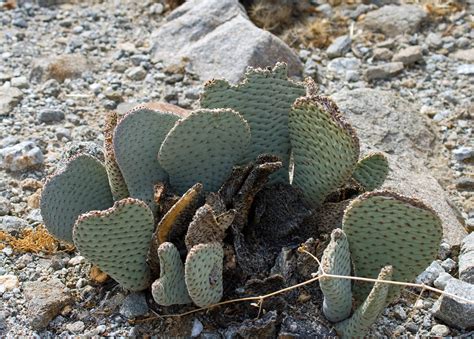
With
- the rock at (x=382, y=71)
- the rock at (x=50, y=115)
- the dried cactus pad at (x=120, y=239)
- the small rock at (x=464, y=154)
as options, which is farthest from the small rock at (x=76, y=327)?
the rock at (x=382, y=71)

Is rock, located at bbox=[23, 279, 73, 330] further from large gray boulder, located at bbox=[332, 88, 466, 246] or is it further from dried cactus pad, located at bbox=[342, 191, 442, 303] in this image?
large gray boulder, located at bbox=[332, 88, 466, 246]

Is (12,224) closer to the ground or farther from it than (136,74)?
Answer: farther from it

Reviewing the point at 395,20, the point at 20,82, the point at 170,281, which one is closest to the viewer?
the point at 170,281

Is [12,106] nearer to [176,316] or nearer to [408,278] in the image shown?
[176,316]

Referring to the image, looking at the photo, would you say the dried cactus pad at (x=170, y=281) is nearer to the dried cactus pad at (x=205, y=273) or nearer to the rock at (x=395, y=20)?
the dried cactus pad at (x=205, y=273)

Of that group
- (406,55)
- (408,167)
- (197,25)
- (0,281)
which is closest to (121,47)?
(197,25)

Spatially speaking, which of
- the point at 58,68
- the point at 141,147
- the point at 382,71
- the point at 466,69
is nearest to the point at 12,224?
the point at 141,147

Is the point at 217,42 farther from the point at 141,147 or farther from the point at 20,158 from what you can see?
the point at 141,147
